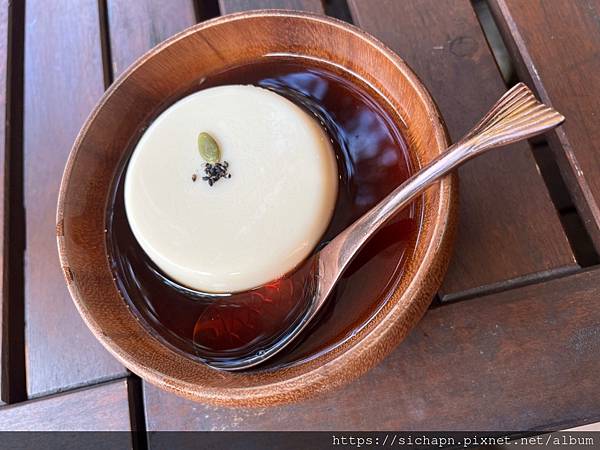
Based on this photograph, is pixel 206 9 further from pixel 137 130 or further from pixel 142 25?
pixel 137 130

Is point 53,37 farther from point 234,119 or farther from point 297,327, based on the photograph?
point 297,327

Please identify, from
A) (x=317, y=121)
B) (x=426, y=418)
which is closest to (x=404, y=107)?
(x=317, y=121)

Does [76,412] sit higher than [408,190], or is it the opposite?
[408,190]

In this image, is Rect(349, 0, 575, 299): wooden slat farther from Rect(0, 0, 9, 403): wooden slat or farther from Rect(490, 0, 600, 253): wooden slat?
Rect(0, 0, 9, 403): wooden slat

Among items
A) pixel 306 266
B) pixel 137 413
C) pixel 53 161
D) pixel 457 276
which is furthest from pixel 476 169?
pixel 53 161

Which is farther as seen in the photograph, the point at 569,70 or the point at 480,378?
the point at 569,70

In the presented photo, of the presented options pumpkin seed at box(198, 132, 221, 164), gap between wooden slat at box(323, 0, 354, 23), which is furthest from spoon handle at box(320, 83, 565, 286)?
gap between wooden slat at box(323, 0, 354, 23)

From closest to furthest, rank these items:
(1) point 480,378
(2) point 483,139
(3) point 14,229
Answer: (2) point 483,139 → (1) point 480,378 → (3) point 14,229
